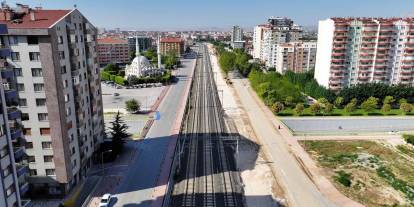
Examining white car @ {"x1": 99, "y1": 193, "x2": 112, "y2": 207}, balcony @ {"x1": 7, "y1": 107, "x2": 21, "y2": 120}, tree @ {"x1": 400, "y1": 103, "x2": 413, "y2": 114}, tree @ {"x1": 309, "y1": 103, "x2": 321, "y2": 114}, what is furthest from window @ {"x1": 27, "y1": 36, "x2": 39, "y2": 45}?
tree @ {"x1": 400, "y1": 103, "x2": 413, "y2": 114}

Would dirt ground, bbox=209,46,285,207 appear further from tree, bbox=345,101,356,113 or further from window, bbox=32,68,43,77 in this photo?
window, bbox=32,68,43,77

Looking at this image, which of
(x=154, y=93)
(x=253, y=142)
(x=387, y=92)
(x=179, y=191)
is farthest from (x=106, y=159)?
(x=387, y=92)

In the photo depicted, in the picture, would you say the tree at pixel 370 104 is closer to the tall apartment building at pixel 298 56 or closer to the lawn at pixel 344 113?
the lawn at pixel 344 113

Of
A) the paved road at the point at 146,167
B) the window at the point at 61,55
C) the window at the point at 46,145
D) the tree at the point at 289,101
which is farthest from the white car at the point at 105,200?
the tree at the point at 289,101

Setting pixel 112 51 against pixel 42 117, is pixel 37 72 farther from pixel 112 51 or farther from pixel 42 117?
pixel 112 51

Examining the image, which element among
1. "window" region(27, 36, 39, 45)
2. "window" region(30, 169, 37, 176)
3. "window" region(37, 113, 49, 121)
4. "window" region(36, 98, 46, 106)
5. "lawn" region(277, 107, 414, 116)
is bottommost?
"lawn" region(277, 107, 414, 116)

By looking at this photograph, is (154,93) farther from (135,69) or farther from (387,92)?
(387,92)
